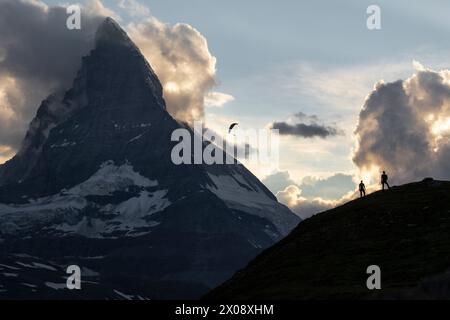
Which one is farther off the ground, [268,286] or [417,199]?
[417,199]

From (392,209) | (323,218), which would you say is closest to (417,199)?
(392,209)

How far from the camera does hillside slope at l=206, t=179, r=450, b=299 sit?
2616 inches

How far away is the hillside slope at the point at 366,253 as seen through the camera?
218 feet

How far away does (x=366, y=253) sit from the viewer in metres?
82.6

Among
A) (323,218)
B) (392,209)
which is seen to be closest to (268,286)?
(392,209)

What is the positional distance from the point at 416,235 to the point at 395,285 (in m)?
21.4
